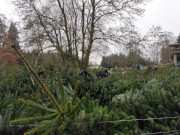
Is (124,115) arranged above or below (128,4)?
below

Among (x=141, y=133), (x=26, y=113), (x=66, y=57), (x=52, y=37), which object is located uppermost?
(x=52, y=37)

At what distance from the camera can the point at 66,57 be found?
12.6 metres

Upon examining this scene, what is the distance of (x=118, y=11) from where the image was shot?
1223 cm

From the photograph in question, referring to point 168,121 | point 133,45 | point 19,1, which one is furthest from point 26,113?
point 19,1

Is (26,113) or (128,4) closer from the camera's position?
(26,113)

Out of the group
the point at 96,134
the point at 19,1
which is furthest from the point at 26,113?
the point at 19,1

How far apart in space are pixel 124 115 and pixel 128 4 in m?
11.4

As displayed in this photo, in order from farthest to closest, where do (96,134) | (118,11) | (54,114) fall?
(118,11)
(96,134)
(54,114)

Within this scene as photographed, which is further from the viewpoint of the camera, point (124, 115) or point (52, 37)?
point (52, 37)

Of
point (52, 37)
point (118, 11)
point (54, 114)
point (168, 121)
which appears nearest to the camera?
Answer: point (54, 114)

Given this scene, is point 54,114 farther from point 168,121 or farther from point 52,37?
point 52,37

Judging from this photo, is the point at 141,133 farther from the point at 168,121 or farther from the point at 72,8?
the point at 72,8

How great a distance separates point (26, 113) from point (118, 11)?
38.9ft

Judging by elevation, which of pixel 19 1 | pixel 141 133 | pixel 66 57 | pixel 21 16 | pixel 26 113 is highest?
pixel 19 1
